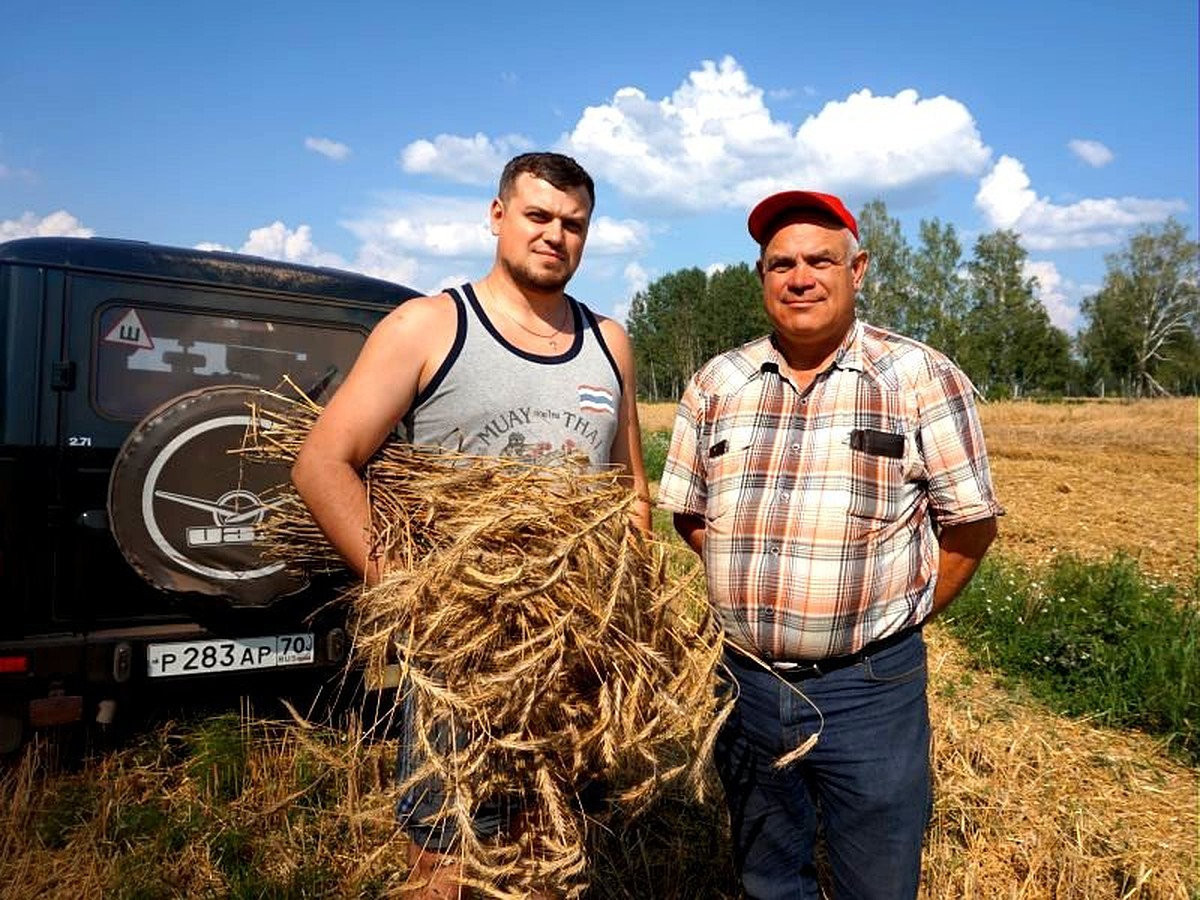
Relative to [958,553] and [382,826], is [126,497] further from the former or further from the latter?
[958,553]

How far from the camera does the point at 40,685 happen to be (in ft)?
10.3

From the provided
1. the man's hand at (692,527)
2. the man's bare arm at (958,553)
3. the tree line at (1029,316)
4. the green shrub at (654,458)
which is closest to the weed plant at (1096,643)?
the man's bare arm at (958,553)

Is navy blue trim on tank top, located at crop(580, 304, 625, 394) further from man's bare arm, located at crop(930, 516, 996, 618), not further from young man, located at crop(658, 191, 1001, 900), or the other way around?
man's bare arm, located at crop(930, 516, 996, 618)

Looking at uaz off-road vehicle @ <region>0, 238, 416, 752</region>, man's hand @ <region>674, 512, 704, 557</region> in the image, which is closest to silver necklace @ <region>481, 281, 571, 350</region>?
man's hand @ <region>674, 512, 704, 557</region>

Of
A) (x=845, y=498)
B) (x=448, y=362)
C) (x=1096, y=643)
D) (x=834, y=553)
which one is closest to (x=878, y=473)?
(x=845, y=498)

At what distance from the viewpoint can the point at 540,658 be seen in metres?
1.55

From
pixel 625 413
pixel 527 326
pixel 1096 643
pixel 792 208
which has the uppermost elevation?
pixel 792 208

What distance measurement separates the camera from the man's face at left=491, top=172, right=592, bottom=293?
2.16 meters

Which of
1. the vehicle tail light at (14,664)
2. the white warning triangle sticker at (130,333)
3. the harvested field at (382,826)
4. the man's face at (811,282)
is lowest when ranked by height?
the harvested field at (382,826)

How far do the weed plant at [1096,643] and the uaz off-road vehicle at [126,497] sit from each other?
14.7ft

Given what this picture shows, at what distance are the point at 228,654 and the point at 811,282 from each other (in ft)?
8.97

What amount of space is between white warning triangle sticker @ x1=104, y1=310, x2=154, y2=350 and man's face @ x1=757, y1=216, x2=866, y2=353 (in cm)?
270

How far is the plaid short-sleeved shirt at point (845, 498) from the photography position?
2131 mm

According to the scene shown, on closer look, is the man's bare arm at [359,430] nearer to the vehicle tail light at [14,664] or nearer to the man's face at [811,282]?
the man's face at [811,282]
